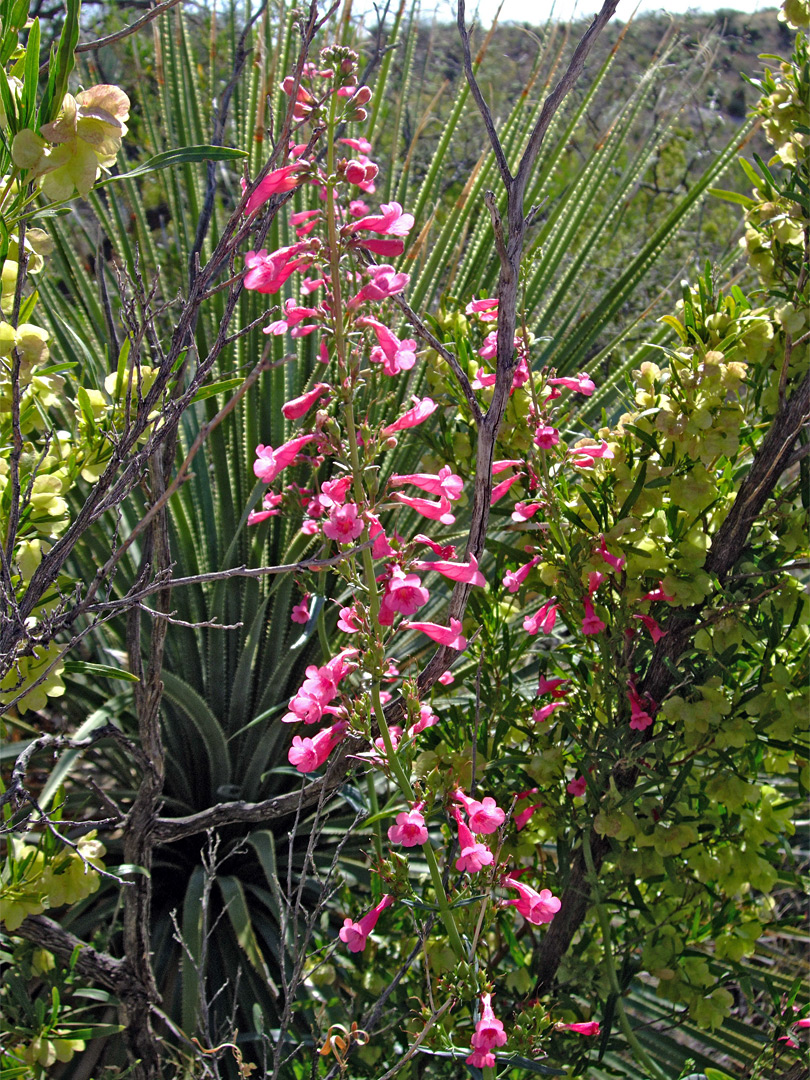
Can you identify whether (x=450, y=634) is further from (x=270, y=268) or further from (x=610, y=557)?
(x=270, y=268)

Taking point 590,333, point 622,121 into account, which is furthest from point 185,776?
point 622,121

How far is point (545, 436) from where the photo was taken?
854 millimetres

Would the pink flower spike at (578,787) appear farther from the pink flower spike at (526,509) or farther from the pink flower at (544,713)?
the pink flower spike at (526,509)

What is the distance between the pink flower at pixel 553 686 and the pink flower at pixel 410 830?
11.4 inches

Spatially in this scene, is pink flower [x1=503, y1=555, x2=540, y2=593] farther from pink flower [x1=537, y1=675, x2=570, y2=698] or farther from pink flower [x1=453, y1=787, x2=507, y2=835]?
pink flower [x1=453, y1=787, x2=507, y2=835]

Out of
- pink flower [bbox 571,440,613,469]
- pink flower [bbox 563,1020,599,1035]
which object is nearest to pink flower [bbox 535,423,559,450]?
pink flower [bbox 571,440,613,469]

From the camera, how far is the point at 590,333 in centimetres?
177

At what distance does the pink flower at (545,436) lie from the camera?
854mm

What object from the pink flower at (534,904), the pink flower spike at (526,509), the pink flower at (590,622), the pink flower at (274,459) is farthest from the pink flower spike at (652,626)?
the pink flower at (274,459)

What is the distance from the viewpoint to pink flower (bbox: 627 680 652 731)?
848 millimetres

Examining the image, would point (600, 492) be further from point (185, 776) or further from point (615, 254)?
point (615, 254)

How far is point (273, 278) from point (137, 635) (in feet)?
1.34

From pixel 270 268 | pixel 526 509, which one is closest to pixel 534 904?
pixel 526 509

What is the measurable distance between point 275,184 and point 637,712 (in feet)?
1.94
